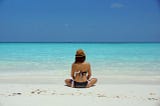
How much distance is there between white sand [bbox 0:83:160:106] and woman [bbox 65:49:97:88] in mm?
159

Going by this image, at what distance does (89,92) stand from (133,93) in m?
0.66

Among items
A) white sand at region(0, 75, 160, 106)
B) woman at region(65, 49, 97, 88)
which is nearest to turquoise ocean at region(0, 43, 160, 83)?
woman at region(65, 49, 97, 88)

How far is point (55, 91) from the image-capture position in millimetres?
5527

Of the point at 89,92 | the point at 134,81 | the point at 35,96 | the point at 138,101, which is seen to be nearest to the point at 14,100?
the point at 35,96

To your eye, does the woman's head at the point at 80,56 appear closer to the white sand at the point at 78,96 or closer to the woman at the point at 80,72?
the woman at the point at 80,72

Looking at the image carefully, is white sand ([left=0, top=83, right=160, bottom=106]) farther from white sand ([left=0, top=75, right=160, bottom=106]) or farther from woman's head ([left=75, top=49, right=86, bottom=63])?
woman's head ([left=75, top=49, right=86, bottom=63])

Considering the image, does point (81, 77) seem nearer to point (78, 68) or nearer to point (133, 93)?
point (78, 68)

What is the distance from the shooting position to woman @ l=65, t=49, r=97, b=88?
19.0ft

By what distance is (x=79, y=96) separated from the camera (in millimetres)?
4984

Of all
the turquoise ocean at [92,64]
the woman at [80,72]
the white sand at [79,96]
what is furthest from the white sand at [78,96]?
the turquoise ocean at [92,64]

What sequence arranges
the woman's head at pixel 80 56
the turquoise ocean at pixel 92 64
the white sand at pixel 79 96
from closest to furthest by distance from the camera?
the white sand at pixel 79 96
the woman's head at pixel 80 56
the turquoise ocean at pixel 92 64

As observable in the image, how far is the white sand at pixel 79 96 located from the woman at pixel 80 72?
6.3 inches

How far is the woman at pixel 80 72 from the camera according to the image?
19.0 feet

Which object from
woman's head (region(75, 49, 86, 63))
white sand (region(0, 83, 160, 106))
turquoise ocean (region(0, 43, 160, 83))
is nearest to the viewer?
white sand (region(0, 83, 160, 106))
